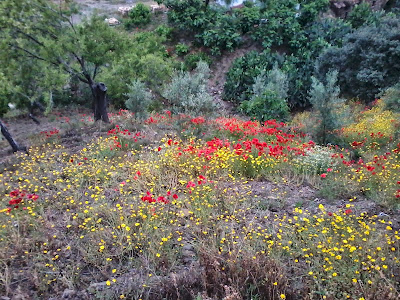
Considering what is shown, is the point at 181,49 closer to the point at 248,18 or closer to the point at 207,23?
the point at 207,23

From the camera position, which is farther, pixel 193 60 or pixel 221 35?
pixel 221 35

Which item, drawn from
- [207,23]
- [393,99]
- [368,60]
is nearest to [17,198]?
[393,99]

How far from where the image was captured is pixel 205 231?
3652mm

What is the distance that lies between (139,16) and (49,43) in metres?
13.7

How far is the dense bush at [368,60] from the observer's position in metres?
12.5

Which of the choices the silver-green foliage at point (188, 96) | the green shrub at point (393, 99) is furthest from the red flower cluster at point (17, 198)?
the green shrub at point (393, 99)

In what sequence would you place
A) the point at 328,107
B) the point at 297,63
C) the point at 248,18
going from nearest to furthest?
the point at 328,107
the point at 297,63
the point at 248,18

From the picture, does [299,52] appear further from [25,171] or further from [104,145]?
[25,171]

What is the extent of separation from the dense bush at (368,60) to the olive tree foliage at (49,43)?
31.6 feet

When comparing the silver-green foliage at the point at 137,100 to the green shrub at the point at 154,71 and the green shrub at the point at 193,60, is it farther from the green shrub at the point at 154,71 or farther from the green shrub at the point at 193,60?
the green shrub at the point at 193,60

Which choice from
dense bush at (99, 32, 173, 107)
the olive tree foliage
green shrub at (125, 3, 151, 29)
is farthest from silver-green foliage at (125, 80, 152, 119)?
green shrub at (125, 3, 151, 29)

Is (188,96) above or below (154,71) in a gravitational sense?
below

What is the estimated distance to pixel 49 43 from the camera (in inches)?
278

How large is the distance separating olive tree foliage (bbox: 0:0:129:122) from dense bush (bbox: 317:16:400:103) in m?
9.62
